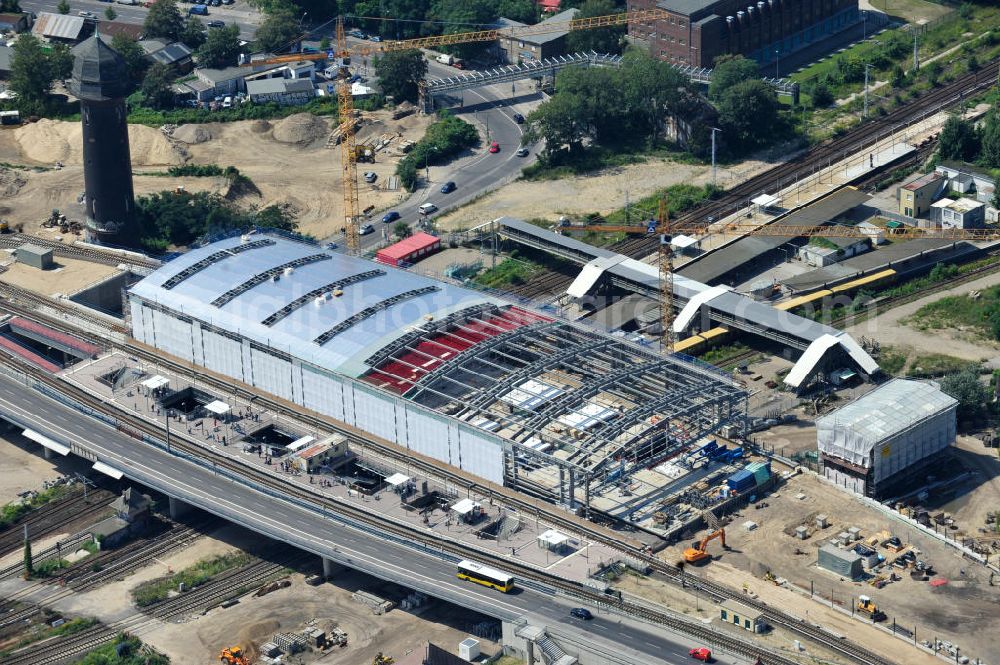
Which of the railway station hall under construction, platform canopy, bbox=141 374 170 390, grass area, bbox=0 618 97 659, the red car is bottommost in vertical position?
grass area, bbox=0 618 97 659

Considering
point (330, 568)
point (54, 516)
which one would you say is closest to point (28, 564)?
point (54, 516)

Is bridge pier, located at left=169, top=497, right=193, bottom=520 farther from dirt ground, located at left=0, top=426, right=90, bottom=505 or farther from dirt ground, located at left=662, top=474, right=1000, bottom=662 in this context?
dirt ground, located at left=662, top=474, right=1000, bottom=662

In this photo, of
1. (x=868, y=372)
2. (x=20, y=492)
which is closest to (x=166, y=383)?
(x=20, y=492)

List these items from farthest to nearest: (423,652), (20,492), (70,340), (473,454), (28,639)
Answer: (70,340) < (20,492) < (473,454) < (28,639) < (423,652)

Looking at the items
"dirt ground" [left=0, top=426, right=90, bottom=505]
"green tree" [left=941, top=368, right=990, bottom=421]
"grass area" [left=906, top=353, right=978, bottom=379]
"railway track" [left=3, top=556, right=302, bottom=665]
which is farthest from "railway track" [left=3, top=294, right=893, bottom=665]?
"grass area" [left=906, top=353, right=978, bottom=379]

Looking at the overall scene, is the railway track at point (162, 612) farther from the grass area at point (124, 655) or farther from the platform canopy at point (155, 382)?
the platform canopy at point (155, 382)

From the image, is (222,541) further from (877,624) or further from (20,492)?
(877,624)
